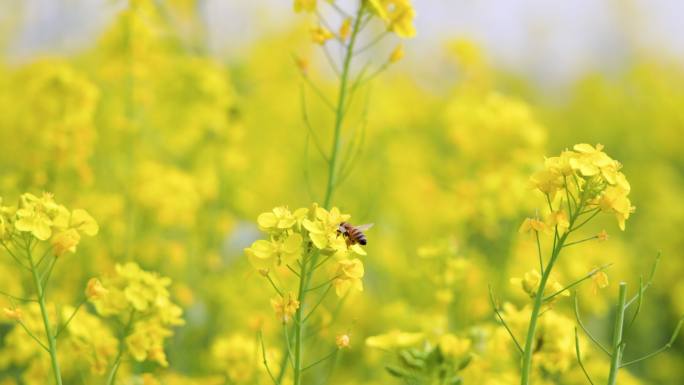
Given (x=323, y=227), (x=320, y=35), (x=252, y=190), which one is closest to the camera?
(x=323, y=227)

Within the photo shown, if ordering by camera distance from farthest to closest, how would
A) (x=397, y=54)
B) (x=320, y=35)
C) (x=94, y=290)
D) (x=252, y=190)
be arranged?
(x=252, y=190) < (x=397, y=54) < (x=320, y=35) < (x=94, y=290)

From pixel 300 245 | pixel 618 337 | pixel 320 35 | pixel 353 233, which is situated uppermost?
pixel 320 35

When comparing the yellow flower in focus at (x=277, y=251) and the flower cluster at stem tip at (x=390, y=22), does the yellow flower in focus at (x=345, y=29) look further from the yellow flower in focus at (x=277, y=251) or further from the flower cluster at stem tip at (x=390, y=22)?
the yellow flower in focus at (x=277, y=251)

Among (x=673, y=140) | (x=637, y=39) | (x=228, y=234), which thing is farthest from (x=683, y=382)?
(x=637, y=39)

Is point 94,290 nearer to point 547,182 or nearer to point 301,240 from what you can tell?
point 301,240

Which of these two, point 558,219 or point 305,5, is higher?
point 305,5

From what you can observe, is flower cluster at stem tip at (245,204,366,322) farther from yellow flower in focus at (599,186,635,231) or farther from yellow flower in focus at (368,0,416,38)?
yellow flower in focus at (368,0,416,38)

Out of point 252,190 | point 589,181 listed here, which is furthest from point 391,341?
point 252,190

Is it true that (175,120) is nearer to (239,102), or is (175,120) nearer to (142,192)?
(239,102)
